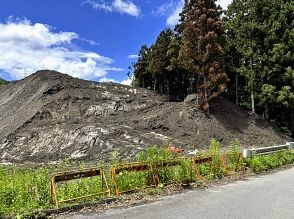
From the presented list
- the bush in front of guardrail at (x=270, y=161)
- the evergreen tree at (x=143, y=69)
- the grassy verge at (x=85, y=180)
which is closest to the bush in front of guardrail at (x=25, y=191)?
the grassy verge at (x=85, y=180)

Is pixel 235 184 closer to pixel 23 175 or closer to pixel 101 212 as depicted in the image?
pixel 101 212

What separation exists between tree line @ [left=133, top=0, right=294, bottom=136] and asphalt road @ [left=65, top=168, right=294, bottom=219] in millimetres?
21981

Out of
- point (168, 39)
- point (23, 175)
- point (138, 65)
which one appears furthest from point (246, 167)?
point (138, 65)

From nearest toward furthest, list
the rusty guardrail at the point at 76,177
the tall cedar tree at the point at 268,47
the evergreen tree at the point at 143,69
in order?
the rusty guardrail at the point at 76,177, the tall cedar tree at the point at 268,47, the evergreen tree at the point at 143,69

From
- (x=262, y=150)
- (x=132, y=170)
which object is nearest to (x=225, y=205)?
(x=132, y=170)

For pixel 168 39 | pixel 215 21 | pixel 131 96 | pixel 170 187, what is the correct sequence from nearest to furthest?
1. pixel 170 187
2. pixel 215 21
3. pixel 131 96
4. pixel 168 39

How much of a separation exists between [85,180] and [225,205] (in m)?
3.82

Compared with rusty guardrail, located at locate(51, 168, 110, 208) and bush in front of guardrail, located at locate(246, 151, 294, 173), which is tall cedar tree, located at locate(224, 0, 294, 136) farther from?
rusty guardrail, located at locate(51, 168, 110, 208)

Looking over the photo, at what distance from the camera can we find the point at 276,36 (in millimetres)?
38625

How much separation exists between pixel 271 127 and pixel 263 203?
30.6m

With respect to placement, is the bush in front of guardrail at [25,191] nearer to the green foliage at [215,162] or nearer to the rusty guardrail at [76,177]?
the rusty guardrail at [76,177]

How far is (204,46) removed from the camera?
1385 inches

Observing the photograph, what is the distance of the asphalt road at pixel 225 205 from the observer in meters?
9.12

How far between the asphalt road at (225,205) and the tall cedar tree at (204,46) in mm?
21953
